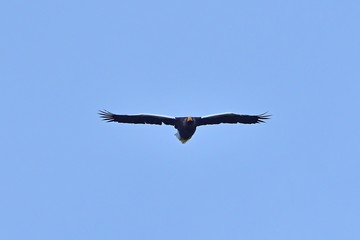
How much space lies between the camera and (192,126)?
4912cm

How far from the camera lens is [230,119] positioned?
171 feet

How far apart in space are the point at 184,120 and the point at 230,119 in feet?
13.0

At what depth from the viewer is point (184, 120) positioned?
1939 inches

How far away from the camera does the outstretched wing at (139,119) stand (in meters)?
50.9

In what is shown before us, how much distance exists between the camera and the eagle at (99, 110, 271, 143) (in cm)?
4928

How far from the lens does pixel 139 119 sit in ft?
169

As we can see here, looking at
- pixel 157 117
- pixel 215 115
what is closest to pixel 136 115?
pixel 157 117

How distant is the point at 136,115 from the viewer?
169 feet

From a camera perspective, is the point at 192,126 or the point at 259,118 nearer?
the point at 192,126

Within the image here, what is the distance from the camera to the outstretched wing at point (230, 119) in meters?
50.8

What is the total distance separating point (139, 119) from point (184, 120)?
356 cm

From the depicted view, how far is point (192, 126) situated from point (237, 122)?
15.1 feet

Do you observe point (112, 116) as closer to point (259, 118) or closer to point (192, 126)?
point (192, 126)

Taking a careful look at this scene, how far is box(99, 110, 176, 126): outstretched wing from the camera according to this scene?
5091 cm
